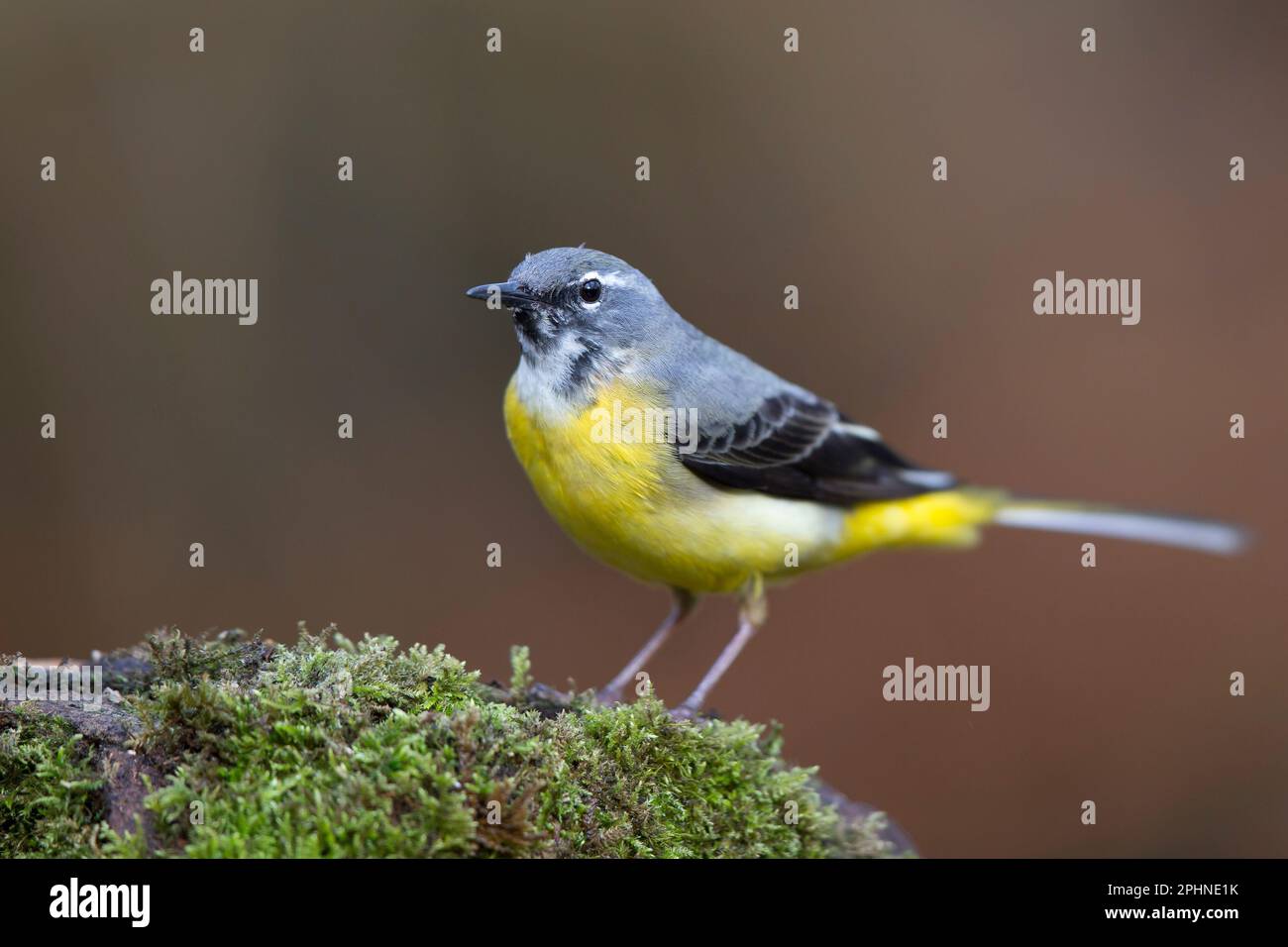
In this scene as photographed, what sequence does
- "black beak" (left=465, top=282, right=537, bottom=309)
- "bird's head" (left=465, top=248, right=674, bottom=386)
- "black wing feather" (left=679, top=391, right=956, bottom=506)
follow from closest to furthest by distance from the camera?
"black beak" (left=465, top=282, right=537, bottom=309)
"bird's head" (left=465, top=248, right=674, bottom=386)
"black wing feather" (left=679, top=391, right=956, bottom=506)

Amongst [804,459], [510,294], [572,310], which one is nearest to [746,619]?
[804,459]

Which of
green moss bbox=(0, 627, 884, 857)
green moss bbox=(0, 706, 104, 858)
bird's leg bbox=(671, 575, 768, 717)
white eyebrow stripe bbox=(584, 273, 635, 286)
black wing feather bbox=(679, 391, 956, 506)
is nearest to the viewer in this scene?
green moss bbox=(0, 627, 884, 857)

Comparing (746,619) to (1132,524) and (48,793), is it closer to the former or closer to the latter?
(1132,524)

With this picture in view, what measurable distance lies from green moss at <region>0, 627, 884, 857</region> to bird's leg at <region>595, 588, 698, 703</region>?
162 cm

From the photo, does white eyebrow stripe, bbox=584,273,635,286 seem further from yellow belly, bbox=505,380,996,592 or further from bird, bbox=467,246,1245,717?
yellow belly, bbox=505,380,996,592

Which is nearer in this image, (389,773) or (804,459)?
(389,773)

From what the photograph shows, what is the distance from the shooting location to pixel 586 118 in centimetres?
1072

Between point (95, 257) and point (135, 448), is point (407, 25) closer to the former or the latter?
point (95, 257)

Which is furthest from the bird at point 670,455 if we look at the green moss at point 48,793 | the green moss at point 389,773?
the green moss at point 48,793

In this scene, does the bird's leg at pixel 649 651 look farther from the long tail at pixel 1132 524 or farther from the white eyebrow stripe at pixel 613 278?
the long tail at pixel 1132 524

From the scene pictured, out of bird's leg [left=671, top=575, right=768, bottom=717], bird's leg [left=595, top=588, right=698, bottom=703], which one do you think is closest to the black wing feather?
bird's leg [left=671, top=575, right=768, bottom=717]

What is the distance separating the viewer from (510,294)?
17.7 feet

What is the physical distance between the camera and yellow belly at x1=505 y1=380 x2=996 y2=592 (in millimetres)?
5422

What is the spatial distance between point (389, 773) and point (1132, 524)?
169 inches
